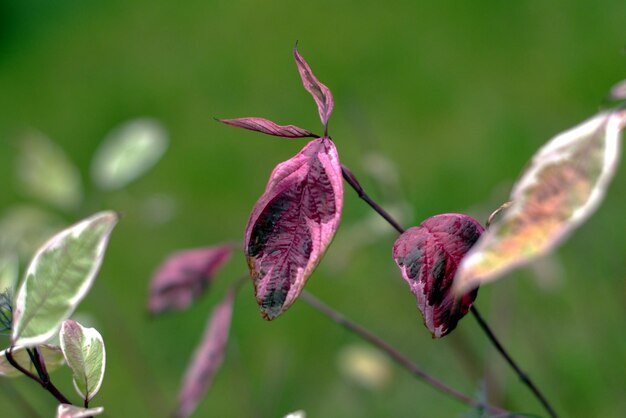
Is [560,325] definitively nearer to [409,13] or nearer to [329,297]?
[329,297]

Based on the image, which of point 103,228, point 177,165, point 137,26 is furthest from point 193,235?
point 103,228

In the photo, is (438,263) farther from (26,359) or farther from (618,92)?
(26,359)

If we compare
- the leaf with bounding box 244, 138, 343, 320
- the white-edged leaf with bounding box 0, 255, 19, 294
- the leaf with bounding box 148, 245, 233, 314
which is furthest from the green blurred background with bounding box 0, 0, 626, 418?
the leaf with bounding box 244, 138, 343, 320

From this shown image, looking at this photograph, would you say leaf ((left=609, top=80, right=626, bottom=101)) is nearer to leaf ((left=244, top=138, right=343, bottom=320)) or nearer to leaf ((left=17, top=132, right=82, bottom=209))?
leaf ((left=244, top=138, right=343, bottom=320))

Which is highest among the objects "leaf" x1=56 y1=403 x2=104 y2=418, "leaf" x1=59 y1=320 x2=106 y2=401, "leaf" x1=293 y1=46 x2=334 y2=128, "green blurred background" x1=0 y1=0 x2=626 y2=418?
"leaf" x1=293 y1=46 x2=334 y2=128

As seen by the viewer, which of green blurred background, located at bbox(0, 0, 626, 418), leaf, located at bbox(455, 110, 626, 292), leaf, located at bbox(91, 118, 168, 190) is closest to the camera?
leaf, located at bbox(455, 110, 626, 292)

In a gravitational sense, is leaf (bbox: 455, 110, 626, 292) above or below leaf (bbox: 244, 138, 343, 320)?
above

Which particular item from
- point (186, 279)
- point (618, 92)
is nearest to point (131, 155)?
point (186, 279)
